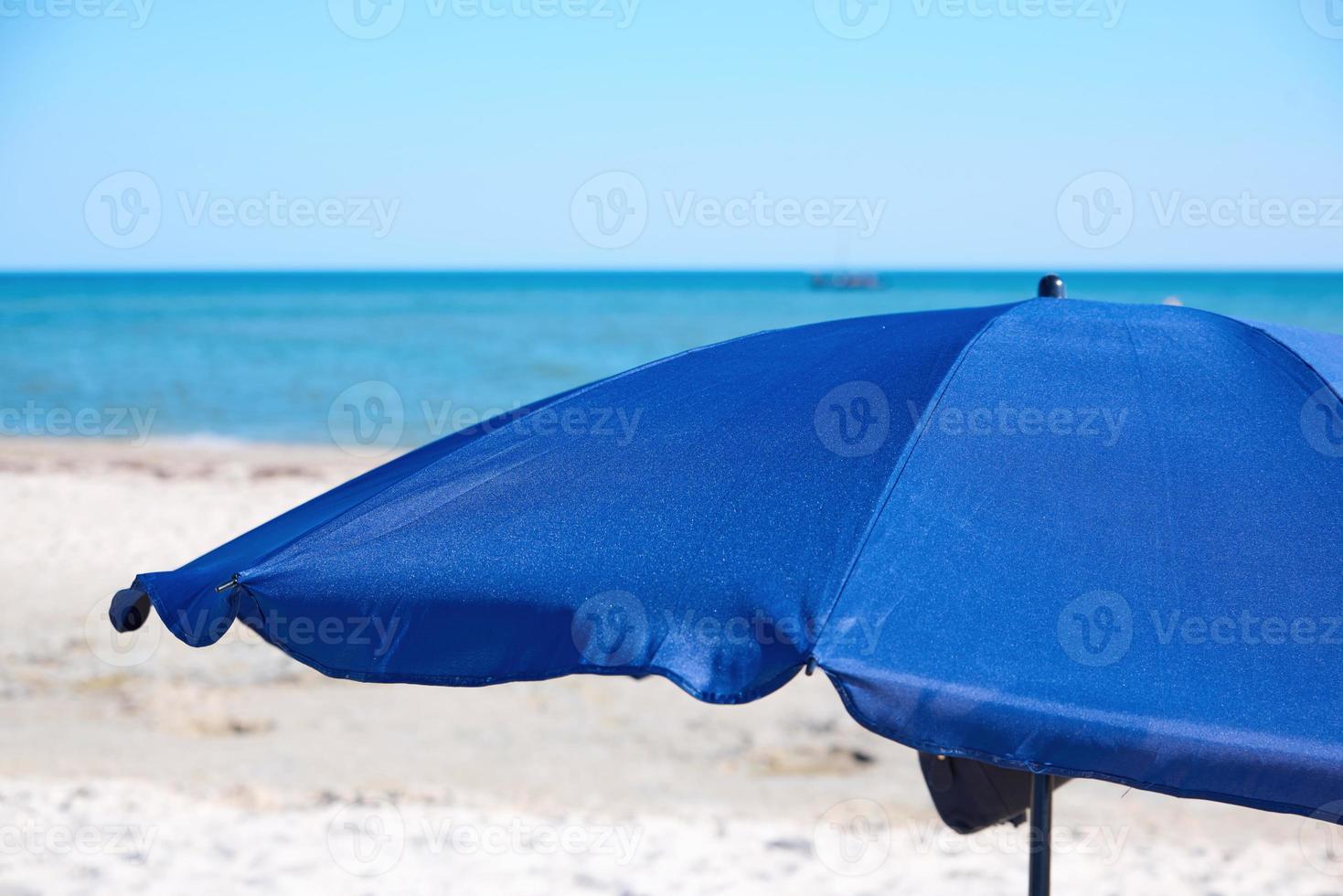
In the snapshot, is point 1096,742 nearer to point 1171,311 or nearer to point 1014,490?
point 1014,490

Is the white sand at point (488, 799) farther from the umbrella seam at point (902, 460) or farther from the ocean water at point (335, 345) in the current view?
the ocean water at point (335, 345)

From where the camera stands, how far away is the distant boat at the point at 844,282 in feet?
277

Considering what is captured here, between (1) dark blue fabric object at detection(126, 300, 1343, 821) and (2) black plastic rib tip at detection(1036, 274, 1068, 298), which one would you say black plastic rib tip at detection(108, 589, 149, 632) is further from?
(2) black plastic rib tip at detection(1036, 274, 1068, 298)

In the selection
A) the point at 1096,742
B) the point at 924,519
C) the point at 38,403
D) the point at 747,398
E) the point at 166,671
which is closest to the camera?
the point at 1096,742

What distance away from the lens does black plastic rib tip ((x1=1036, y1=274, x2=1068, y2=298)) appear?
2.52 m

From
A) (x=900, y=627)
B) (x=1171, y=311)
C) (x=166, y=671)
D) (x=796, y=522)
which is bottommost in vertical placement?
(x=166, y=671)

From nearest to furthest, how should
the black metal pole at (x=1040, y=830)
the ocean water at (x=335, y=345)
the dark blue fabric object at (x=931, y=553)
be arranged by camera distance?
the dark blue fabric object at (x=931, y=553)
the black metal pole at (x=1040, y=830)
the ocean water at (x=335, y=345)

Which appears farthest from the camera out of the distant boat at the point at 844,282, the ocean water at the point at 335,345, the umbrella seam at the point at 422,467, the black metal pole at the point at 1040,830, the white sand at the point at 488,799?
the distant boat at the point at 844,282

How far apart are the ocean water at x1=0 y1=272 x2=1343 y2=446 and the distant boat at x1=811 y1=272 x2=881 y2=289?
7.73 m

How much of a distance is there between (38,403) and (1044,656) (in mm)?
25747

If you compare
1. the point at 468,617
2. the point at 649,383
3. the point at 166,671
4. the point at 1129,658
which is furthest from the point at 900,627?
the point at 166,671

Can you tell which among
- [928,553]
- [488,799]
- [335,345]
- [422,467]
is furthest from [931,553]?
[335,345]

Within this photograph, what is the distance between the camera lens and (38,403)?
23781 millimetres

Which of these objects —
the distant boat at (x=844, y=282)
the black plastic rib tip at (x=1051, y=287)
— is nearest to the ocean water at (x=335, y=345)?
the distant boat at (x=844, y=282)
